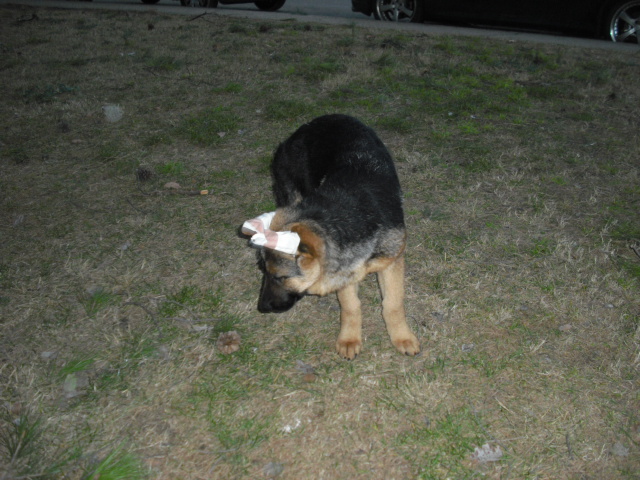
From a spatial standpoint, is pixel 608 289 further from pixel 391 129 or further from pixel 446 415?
pixel 391 129

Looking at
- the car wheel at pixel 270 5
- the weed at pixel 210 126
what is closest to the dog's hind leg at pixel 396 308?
the weed at pixel 210 126

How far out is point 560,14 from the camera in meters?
9.69

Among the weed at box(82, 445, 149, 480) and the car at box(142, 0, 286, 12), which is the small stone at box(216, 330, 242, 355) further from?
the car at box(142, 0, 286, 12)

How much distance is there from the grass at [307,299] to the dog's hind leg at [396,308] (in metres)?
0.14

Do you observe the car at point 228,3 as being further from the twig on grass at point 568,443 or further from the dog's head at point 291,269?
the twig on grass at point 568,443

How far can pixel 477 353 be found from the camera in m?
3.23

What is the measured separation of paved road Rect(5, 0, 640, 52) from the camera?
1007 centimetres

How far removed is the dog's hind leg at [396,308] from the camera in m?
3.28

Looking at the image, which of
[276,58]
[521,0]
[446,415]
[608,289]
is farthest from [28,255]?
[521,0]

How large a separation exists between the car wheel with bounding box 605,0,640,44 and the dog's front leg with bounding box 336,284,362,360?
9.66m

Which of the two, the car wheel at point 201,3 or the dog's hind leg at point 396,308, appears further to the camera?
the car wheel at point 201,3

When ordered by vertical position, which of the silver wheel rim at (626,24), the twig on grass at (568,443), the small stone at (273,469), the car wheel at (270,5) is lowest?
the small stone at (273,469)

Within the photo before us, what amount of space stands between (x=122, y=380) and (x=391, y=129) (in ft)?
15.7

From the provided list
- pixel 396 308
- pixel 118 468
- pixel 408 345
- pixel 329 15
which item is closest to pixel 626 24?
pixel 329 15
